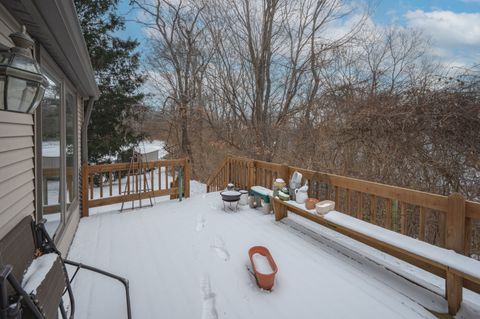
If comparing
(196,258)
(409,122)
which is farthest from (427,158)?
(196,258)

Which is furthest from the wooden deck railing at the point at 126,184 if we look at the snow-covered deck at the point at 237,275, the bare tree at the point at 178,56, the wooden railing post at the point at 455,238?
the bare tree at the point at 178,56

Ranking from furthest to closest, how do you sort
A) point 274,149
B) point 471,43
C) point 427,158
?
point 274,149
point 471,43
point 427,158

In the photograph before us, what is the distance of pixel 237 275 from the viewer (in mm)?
2529

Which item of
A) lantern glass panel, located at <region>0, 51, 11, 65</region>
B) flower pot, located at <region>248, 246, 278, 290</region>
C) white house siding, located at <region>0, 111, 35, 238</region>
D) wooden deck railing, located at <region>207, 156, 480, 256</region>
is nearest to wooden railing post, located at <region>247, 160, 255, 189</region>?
wooden deck railing, located at <region>207, 156, 480, 256</region>

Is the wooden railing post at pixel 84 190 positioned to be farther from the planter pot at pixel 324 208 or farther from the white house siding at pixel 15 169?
the planter pot at pixel 324 208

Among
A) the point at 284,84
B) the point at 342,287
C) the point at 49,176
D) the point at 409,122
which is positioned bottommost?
the point at 342,287

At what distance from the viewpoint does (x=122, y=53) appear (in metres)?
9.29

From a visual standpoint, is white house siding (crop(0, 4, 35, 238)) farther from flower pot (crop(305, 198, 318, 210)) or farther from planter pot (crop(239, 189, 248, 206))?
planter pot (crop(239, 189, 248, 206))

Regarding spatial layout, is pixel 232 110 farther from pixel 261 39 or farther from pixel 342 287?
pixel 342 287

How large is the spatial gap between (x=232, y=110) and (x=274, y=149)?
2.73 meters

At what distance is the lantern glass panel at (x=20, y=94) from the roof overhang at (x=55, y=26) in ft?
1.76

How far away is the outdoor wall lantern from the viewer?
3.53 ft

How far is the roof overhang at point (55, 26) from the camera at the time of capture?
1.45m

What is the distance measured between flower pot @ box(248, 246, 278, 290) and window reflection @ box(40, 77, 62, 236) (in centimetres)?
192
